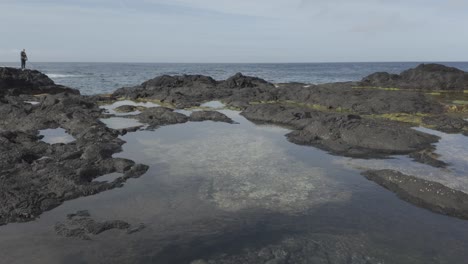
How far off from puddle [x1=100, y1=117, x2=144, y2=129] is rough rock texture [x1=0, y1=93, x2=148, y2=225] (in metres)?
1.95

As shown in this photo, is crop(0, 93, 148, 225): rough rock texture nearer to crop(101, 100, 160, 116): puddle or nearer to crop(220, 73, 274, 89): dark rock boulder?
crop(101, 100, 160, 116): puddle

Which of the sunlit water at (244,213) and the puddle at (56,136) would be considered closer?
the sunlit water at (244,213)

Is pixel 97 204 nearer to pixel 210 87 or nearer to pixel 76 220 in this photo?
pixel 76 220

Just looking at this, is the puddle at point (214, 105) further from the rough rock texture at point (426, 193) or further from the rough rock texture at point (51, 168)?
the rough rock texture at point (426, 193)

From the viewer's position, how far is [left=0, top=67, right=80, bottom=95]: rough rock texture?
128 feet

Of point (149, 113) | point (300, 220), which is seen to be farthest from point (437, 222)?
point (149, 113)

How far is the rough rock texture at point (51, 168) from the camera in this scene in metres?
11.5

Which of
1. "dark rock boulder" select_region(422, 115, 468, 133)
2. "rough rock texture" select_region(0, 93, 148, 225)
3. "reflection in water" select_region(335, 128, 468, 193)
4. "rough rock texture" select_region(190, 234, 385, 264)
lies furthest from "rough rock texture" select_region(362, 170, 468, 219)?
"dark rock boulder" select_region(422, 115, 468, 133)

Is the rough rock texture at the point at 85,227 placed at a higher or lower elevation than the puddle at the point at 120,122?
lower

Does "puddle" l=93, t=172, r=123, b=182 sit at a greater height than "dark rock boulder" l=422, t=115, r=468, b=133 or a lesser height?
lesser

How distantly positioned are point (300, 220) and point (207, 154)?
26.0 feet

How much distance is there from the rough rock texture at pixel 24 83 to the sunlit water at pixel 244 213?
27.9m

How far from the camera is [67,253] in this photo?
8.87 m

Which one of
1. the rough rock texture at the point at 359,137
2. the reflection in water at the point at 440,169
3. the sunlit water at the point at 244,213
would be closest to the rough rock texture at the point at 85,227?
the sunlit water at the point at 244,213
